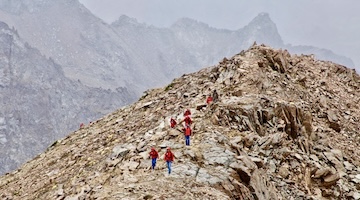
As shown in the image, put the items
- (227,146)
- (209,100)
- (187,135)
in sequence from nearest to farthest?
(187,135)
(227,146)
(209,100)

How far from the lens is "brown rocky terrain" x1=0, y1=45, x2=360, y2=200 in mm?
17453

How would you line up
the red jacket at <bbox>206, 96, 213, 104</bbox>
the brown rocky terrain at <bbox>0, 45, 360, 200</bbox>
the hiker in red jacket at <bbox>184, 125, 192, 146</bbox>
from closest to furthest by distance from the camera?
1. the brown rocky terrain at <bbox>0, 45, 360, 200</bbox>
2. the hiker in red jacket at <bbox>184, 125, 192, 146</bbox>
3. the red jacket at <bbox>206, 96, 213, 104</bbox>

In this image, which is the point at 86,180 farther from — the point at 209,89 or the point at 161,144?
the point at 209,89

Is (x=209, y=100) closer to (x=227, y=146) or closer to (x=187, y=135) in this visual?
(x=227, y=146)

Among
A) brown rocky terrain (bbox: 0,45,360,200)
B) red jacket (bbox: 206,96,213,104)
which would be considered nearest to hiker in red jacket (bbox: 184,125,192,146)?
brown rocky terrain (bbox: 0,45,360,200)

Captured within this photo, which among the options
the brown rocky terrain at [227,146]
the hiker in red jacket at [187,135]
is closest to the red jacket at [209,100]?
the brown rocky terrain at [227,146]

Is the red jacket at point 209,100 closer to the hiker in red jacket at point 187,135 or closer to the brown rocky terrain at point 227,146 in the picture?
the brown rocky terrain at point 227,146

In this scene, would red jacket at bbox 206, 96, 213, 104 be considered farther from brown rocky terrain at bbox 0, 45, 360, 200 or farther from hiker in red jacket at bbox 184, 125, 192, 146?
hiker in red jacket at bbox 184, 125, 192, 146

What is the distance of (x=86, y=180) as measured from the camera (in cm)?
1895

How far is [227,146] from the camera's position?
1962 centimetres

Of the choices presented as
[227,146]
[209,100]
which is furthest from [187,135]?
[209,100]

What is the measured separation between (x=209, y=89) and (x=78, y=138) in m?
11.5

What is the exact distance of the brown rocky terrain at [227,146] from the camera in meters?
17.5

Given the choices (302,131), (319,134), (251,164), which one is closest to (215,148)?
(251,164)
